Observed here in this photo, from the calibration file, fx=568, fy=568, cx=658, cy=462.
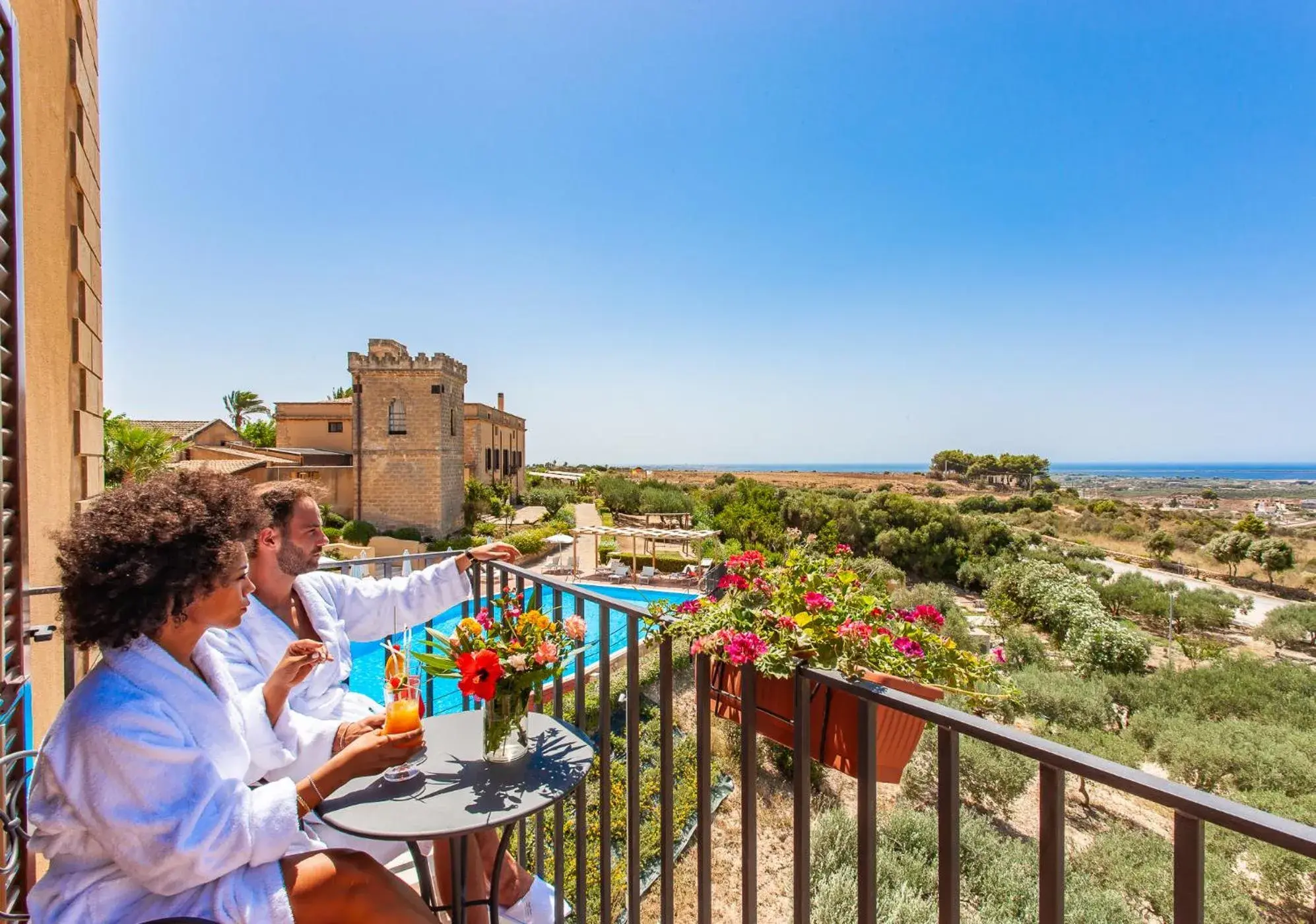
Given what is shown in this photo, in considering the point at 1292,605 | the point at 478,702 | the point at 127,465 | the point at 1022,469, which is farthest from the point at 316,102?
the point at 1022,469

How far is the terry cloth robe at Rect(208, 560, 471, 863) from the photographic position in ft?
5.35

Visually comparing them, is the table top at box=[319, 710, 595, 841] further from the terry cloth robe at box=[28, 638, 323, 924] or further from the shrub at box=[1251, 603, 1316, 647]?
the shrub at box=[1251, 603, 1316, 647]

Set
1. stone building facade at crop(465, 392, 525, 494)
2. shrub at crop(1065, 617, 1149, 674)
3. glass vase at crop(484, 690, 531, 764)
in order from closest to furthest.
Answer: glass vase at crop(484, 690, 531, 764), shrub at crop(1065, 617, 1149, 674), stone building facade at crop(465, 392, 525, 494)

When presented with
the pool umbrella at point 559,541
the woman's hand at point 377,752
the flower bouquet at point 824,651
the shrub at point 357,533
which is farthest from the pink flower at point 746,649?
the shrub at point 357,533

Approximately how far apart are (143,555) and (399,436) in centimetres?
2043

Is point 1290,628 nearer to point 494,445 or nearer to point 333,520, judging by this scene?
point 494,445

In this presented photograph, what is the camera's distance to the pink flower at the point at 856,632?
1153 mm

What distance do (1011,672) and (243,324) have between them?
21912 millimetres

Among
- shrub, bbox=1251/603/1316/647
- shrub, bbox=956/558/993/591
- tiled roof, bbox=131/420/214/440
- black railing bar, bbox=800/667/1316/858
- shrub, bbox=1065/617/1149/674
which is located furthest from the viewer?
tiled roof, bbox=131/420/214/440

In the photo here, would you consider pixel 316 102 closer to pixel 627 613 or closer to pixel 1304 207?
pixel 627 613

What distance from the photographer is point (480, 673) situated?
136 cm

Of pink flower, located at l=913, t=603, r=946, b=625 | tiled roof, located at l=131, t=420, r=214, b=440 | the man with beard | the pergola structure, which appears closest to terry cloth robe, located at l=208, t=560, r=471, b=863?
the man with beard

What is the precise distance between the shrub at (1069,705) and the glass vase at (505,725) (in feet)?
33.9

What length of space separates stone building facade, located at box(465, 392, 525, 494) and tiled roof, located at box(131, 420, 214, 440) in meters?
11.1
